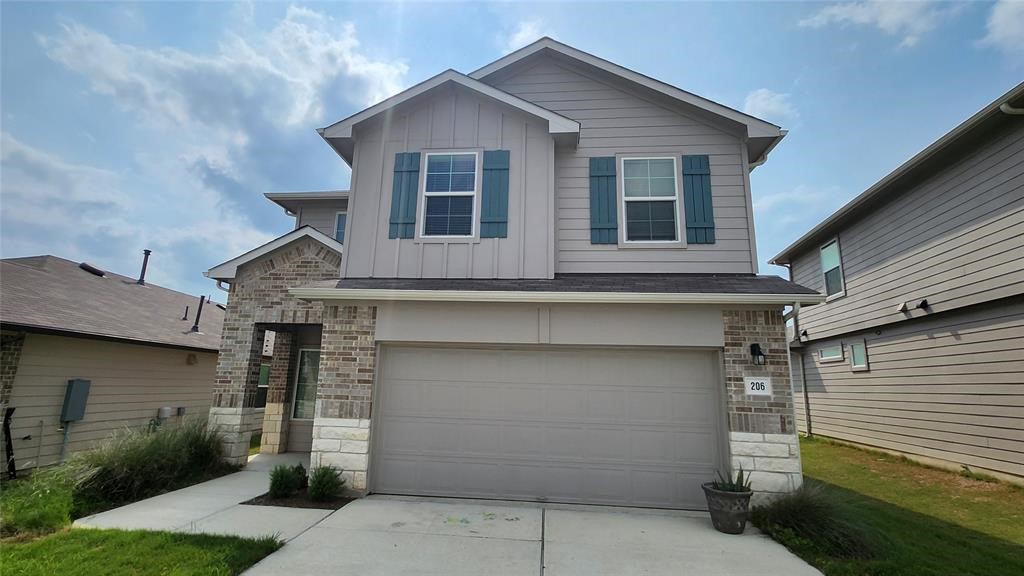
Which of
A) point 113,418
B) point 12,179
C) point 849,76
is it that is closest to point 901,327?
point 849,76

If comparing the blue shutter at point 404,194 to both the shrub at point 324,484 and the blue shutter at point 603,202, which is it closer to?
the blue shutter at point 603,202

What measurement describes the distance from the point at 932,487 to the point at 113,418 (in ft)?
52.4

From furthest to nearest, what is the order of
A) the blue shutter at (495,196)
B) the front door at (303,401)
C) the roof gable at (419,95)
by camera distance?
the front door at (303,401), the roof gable at (419,95), the blue shutter at (495,196)

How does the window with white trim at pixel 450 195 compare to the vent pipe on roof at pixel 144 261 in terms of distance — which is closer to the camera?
the window with white trim at pixel 450 195

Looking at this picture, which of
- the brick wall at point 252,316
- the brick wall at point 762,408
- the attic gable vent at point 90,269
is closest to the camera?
the brick wall at point 762,408

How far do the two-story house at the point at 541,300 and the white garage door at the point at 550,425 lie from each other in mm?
27

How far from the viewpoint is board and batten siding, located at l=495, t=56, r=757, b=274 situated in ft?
24.7

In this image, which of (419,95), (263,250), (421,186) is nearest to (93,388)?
(263,250)

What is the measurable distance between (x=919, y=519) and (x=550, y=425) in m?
5.26

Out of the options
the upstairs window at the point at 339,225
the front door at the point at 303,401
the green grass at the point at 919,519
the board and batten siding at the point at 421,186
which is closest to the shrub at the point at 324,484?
the board and batten siding at the point at 421,186

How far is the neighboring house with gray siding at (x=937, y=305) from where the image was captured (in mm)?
7809

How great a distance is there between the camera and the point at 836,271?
42.6 ft

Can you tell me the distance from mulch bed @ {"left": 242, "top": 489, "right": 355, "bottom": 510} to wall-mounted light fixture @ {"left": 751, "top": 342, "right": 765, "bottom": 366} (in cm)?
592

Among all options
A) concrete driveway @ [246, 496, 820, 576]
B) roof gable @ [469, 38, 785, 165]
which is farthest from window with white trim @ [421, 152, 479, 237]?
concrete driveway @ [246, 496, 820, 576]
